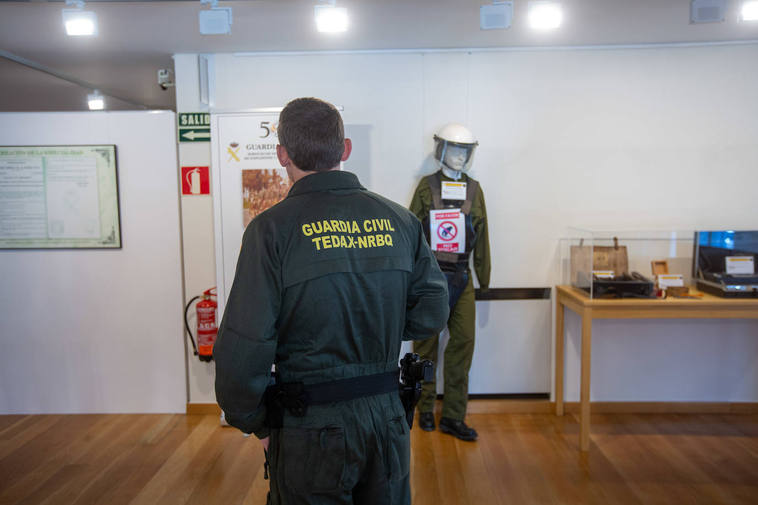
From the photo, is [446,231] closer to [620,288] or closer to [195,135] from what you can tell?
[620,288]

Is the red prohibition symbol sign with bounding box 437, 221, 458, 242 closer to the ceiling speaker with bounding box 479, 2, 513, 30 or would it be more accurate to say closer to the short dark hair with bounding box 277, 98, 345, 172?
the ceiling speaker with bounding box 479, 2, 513, 30

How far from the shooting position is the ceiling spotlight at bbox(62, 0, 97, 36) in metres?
2.64

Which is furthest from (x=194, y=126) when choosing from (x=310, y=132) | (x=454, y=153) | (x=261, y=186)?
(x=310, y=132)

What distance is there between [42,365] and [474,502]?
309 cm

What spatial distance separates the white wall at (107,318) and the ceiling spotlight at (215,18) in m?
1.18

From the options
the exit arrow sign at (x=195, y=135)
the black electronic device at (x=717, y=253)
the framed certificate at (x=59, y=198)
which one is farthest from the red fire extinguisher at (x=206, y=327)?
the black electronic device at (x=717, y=253)

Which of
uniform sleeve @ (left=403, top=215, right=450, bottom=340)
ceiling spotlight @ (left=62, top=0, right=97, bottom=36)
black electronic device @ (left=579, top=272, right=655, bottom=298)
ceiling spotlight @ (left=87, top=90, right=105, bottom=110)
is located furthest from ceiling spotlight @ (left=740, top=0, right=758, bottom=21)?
ceiling spotlight @ (left=87, top=90, right=105, bottom=110)

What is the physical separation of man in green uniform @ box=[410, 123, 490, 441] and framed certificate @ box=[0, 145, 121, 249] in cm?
211

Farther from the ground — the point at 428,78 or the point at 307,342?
the point at 428,78

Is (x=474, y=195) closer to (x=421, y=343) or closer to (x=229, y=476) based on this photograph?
(x=421, y=343)

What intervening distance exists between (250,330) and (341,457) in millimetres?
399

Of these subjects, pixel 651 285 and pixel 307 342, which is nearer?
pixel 307 342

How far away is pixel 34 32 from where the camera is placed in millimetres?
3154

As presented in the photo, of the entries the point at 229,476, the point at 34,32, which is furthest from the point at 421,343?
the point at 34,32
